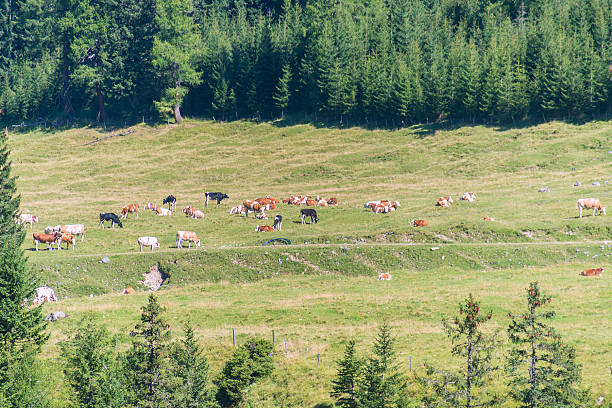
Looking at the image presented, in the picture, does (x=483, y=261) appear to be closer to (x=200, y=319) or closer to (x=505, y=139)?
(x=200, y=319)

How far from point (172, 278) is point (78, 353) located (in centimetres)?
2696

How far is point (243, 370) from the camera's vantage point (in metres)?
37.7

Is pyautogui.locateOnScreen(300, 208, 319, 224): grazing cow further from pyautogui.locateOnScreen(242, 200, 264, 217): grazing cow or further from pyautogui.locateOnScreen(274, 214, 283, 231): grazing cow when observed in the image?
pyautogui.locateOnScreen(242, 200, 264, 217): grazing cow

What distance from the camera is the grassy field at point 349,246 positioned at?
43.6 m

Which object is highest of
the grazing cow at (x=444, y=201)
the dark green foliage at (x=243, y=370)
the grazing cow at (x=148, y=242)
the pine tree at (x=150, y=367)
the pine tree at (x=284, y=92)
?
the pine tree at (x=284, y=92)

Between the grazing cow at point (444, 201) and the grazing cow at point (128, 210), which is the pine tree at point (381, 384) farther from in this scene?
the grazing cow at point (128, 210)

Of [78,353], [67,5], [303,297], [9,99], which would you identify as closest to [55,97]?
[9,99]

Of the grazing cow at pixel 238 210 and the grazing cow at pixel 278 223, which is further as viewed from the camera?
the grazing cow at pixel 238 210

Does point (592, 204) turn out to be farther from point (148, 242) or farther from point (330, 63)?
point (330, 63)

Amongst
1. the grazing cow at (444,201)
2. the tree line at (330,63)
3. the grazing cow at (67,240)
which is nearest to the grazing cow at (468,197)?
the grazing cow at (444,201)

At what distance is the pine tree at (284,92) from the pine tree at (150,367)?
113m

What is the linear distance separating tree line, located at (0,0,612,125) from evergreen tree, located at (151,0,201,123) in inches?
12.7

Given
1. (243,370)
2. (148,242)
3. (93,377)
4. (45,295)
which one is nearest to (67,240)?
(148,242)

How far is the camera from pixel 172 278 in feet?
194
